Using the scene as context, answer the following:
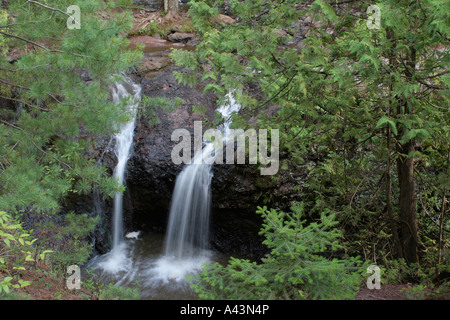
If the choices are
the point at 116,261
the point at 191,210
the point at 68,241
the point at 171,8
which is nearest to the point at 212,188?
the point at 191,210

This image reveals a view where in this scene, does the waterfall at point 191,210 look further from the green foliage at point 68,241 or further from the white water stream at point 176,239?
the green foliage at point 68,241

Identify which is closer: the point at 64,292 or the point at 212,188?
the point at 64,292

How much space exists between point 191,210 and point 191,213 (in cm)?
7

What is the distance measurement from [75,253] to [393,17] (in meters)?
5.65

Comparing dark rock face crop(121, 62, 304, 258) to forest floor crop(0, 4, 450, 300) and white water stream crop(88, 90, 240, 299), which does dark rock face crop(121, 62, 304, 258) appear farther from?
forest floor crop(0, 4, 450, 300)

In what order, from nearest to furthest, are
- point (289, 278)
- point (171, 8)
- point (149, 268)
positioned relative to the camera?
1. point (289, 278)
2. point (149, 268)
3. point (171, 8)

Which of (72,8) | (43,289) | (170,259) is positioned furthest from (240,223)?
(72,8)

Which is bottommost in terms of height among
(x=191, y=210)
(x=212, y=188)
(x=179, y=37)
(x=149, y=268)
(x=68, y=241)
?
(x=149, y=268)

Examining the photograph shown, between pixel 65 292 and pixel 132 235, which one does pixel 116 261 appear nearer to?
pixel 132 235

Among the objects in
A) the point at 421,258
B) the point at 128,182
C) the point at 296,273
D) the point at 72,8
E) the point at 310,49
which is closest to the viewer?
the point at 296,273

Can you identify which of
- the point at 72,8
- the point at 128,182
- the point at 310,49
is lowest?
the point at 128,182

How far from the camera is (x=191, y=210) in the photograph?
25.7 feet

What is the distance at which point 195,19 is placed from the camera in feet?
14.9

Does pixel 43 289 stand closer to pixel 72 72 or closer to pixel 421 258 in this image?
pixel 72 72
